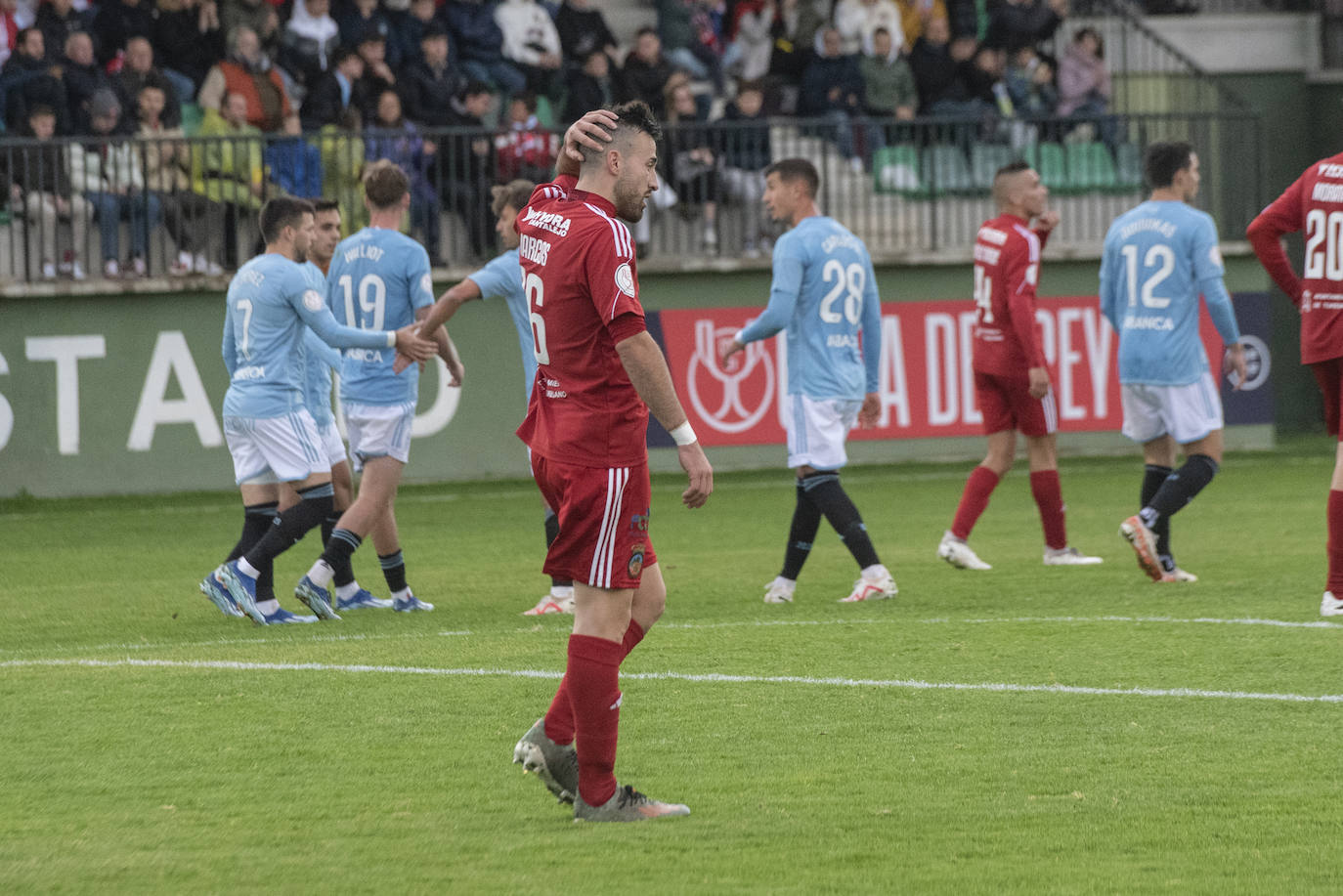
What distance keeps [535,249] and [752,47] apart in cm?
1586

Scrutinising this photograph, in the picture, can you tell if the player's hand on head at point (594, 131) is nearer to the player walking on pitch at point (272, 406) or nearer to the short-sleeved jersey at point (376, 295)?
the player walking on pitch at point (272, 406)

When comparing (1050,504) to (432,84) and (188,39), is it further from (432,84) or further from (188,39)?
(188,39)

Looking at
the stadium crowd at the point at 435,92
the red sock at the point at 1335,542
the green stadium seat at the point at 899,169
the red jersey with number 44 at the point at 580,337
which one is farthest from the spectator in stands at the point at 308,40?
the red jersey with number 44 at the point at 580,337

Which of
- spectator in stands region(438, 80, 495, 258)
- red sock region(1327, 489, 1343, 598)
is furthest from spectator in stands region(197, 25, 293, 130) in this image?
red sock region(1327, 489, 1343, 598)

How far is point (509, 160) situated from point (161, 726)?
1111cm

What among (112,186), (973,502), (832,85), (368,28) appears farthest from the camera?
(832,85)

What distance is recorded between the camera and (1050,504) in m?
9.86

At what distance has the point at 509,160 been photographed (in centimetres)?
1644

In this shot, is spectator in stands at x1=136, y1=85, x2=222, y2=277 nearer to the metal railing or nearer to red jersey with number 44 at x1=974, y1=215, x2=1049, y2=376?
the metal railing

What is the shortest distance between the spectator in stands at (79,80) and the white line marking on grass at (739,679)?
31.7ft

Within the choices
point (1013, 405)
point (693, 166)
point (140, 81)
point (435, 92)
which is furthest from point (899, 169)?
point (1013, 405)

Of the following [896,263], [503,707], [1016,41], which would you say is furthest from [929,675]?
[1016,41]

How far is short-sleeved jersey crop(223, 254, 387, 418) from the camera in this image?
8195 mm

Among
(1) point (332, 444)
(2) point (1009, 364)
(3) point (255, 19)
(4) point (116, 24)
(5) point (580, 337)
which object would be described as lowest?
(1) point (332, 444)
